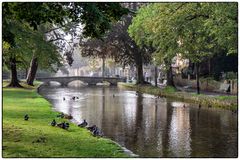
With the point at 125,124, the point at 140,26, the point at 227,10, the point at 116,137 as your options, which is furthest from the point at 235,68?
the point at 116,137

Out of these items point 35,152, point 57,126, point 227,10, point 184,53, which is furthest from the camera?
point 184,53

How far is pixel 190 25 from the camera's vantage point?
30.1 meters

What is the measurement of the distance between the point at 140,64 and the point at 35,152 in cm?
5311

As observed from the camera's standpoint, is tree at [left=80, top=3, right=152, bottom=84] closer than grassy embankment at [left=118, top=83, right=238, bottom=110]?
No

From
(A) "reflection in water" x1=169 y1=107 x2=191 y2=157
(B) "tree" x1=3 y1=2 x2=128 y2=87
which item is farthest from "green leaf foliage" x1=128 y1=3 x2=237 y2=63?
(B) "tree" x1=3 y1=2 x2=128 y2=87

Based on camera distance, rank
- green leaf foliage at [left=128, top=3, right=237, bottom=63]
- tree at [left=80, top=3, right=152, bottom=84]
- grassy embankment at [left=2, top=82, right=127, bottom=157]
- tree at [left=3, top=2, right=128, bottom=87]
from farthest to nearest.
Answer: tree at [left=80, top=3, right=152, bottom=84] → green leaf foliage at [left=128, top=3, right=237, bottom=63] → grassy embankment at [left=2, top=82, right=127, bottom=157] → tree at [left=3, top=2, right=128, bottom=87]

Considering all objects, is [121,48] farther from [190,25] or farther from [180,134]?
[180,134]

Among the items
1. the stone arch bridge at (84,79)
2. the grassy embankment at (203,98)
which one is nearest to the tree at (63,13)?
the grassy embankment at (203,98)

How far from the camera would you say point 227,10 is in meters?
25.4

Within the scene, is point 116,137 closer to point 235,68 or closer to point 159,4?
point 159,4

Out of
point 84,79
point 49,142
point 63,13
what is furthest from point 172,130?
point 84,79

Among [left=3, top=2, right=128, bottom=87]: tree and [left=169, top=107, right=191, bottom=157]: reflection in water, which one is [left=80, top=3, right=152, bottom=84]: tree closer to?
[left=169, top=107, right=191, bottom=157]: reflection in water

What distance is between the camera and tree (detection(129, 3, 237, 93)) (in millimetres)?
25875

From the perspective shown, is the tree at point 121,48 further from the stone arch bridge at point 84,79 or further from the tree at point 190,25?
the stone arch bridge at point 84,79
